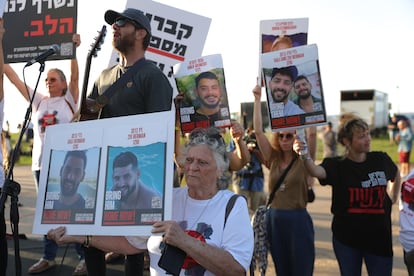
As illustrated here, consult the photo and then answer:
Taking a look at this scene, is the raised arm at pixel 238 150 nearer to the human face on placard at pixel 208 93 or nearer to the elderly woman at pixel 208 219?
the human face on placard at pixel 208 93

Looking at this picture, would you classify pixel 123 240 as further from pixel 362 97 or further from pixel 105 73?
pixel 362 97

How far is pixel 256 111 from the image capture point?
3727 millimetres

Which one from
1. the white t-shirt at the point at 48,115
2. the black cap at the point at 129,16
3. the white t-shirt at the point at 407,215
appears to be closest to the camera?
the black cap at the point at 129,16

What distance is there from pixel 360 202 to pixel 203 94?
1.39 metres

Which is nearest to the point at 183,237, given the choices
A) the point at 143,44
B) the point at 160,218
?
the point at 160,218

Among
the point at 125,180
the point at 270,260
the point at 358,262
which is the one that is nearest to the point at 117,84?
the point at 125,180

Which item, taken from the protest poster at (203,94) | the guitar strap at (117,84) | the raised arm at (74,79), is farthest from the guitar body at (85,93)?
the raised arm at (74,79)

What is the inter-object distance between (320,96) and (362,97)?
30.8 meters

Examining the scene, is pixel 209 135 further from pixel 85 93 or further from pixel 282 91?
pixel 282 91

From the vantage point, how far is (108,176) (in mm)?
2049

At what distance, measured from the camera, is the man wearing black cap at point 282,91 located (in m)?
3.31

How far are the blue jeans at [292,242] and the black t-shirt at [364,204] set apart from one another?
0.92 feet

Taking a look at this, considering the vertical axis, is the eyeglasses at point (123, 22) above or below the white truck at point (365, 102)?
below

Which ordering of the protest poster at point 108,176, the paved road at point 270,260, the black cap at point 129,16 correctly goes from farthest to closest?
the paved road at point 270,260, the black cap at point 129,16, the protest poster at point 108,176
